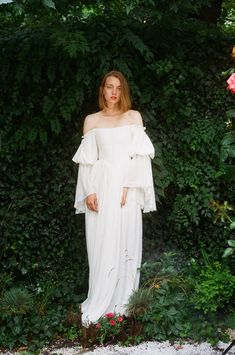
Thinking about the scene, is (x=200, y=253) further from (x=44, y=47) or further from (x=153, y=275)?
(x=44, y=47)

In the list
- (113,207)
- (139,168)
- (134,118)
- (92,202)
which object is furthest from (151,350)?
(134,118)

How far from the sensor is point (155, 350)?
14.1 ft

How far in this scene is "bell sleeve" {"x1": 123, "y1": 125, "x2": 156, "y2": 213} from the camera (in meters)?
4.70

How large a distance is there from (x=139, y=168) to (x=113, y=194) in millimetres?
339

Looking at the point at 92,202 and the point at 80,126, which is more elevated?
the point at 80,126

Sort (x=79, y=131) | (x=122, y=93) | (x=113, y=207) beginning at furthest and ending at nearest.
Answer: (x=79, y=131) → (x=122, y=93) → (x=113, y=207)

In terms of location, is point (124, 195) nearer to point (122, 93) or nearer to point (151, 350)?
point (122, 93)

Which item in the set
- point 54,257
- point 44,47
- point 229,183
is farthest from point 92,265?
point 44,47

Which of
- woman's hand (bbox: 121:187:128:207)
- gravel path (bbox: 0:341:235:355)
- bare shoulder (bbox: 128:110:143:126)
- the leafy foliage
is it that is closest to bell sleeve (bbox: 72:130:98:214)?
woman's hand (bbox: 121:187:128:207)

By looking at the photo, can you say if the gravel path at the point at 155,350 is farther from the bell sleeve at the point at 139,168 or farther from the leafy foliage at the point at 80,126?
the bell sleeve at the point at 139,168

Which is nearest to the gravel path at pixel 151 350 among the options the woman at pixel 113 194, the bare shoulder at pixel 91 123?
the woman at pixel 113 194

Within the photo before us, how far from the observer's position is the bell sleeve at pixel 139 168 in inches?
185

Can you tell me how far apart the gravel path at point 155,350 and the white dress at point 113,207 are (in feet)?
1.14

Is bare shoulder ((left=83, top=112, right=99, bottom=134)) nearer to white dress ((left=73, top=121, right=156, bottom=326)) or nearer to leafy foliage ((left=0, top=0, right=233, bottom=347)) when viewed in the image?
white dress ((left=73, top=121, right=156, bottom=326))
